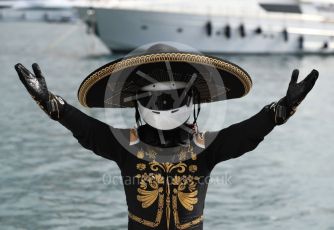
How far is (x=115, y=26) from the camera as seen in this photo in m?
34.5

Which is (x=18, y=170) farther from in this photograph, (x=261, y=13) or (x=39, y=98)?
(x=261, y=13)

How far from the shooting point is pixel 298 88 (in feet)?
14.1

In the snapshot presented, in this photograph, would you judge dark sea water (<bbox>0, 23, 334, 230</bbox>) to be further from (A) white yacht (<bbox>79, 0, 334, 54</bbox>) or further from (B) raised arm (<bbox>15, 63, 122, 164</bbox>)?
(A) white yacht (<bbox>79, 0, 334, 54</bbox>)

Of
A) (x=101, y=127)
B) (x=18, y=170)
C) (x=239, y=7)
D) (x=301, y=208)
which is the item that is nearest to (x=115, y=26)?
(x=239, y=7)

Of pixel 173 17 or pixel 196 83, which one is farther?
pixel 173 17

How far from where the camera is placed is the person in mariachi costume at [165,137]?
4.50 m

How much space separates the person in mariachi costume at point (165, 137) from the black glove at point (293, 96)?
0.05 meters

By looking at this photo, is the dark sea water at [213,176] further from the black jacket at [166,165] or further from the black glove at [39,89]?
the black glove at [39,89]

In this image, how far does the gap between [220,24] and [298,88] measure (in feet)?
105

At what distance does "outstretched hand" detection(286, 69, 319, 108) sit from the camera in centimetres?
428

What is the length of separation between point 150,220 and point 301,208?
588cm

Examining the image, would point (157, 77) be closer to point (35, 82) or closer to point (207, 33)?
Answer: point (35, 82)

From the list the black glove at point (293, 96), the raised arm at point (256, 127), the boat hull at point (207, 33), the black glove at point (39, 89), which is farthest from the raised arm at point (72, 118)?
the boat hull at point (207, 33)

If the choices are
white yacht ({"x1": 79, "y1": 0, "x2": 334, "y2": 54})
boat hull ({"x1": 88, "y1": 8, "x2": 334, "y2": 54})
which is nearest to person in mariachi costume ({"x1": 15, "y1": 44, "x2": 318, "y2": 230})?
boat hull ({"x1": 88, "y1": 8, "x2": 334, "y2": 54})
